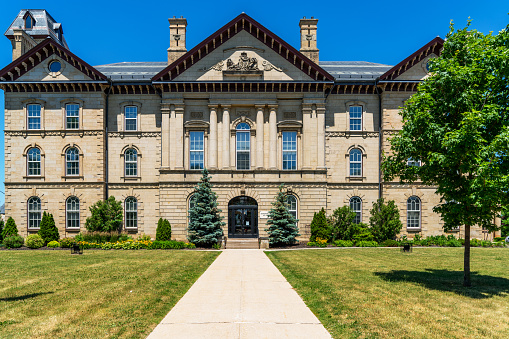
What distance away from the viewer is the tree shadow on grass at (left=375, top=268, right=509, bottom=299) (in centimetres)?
1339

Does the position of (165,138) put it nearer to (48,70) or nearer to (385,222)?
(48,70)

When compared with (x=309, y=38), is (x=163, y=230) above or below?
below

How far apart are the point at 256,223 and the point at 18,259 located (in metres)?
17.6

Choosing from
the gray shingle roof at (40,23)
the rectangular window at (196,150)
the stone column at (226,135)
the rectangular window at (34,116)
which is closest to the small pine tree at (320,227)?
the stone column at (226,135)

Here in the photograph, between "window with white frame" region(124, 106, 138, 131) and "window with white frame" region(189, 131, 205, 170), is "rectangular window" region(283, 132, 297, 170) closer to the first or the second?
"window with white frame" region(189, 131, 205, 170)

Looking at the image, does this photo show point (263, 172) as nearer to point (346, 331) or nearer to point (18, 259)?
point (18, 259)

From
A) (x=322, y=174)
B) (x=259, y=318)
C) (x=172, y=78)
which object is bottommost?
(x=259, y=318)

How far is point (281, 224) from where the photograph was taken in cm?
3059

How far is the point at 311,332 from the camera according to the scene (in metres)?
8.74

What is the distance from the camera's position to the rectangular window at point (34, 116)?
33.2 m

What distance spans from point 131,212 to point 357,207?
20212 millimetres

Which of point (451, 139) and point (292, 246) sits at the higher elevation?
point (451, 139)

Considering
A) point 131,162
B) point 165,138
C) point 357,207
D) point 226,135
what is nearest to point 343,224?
point 357,207

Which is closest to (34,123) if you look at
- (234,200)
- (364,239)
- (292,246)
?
(234,200)
